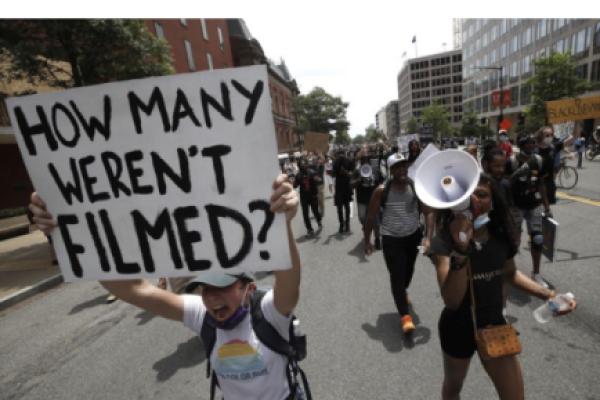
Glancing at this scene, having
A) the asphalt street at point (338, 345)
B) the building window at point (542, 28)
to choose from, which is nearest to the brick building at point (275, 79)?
the asphalt street at point (338, 345)

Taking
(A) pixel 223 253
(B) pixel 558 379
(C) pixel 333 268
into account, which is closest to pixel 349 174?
(C) pixel 333 268

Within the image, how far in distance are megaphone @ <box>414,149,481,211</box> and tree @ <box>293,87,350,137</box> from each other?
59.6 metres

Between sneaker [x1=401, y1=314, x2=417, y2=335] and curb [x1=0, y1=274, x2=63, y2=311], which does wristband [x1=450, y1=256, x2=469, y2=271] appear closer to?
sneaker [x1=401, y1=314, x2=417, y2=335]

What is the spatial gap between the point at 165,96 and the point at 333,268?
15.0ft

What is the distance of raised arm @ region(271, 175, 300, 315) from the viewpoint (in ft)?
4.44

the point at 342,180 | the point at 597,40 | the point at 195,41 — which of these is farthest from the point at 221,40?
the point at 597,40

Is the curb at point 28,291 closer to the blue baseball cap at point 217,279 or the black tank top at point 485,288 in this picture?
the blue baseball cap at point 217,279

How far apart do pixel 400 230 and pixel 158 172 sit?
106 inches

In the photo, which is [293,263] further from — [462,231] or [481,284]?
[481,284]

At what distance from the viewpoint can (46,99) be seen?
4.75 feet

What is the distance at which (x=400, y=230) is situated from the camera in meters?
3.51

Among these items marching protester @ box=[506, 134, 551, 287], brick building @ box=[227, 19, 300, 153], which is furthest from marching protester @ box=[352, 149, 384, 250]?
brick building @ box=[227, 19, 300, 153]

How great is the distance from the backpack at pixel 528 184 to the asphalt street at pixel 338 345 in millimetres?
1031

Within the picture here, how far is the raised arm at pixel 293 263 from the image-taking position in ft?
4.44
